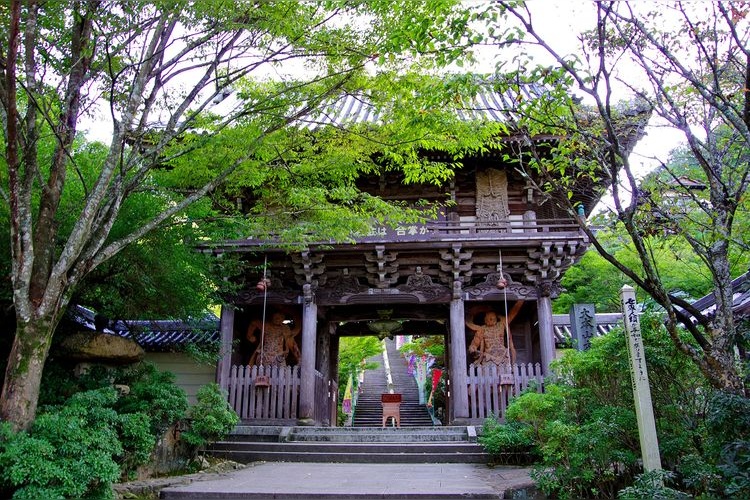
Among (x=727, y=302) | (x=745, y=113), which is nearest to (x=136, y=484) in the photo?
(x=727, y=302)

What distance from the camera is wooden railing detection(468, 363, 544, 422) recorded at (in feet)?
39.2

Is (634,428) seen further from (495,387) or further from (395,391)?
(395,391)

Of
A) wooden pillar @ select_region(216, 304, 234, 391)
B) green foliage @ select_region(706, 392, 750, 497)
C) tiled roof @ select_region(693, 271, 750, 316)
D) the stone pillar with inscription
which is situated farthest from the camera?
wooden pillar @ select_region(216, 304, 234, 391)

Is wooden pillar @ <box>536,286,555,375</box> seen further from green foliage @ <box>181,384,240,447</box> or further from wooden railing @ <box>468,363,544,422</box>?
green foliage @ <box>181,384,240,447</box>

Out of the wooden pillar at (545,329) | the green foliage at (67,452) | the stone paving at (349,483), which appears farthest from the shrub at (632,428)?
the wooden pillar at (545,329)

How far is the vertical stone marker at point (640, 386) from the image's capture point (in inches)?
195

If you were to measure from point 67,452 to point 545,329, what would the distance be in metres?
10.1

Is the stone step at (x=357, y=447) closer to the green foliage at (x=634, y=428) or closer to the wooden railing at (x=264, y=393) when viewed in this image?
the wooden railing at (x=264, y=393)

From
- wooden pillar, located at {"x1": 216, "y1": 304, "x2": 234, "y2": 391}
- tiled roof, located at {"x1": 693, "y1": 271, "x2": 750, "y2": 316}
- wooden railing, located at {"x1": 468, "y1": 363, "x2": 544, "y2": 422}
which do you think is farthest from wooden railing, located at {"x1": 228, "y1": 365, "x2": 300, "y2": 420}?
tiled roof, located at {"x1": 693, "y1": 271, "x2": 750, "y2": 316}

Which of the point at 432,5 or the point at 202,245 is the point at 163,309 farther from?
the point at 432,5

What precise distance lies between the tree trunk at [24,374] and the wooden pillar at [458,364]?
28.0 feet

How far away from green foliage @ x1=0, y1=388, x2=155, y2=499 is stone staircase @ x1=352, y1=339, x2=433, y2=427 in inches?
611

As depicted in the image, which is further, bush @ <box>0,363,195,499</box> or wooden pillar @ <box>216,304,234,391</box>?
wooden pillar @ <box>216,304,234,391</box>

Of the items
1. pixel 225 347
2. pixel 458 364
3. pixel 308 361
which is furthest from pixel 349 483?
pixel 225 347
